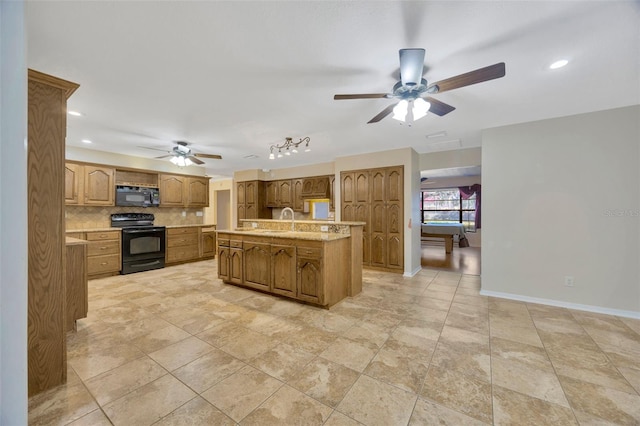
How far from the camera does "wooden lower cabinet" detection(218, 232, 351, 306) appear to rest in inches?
130

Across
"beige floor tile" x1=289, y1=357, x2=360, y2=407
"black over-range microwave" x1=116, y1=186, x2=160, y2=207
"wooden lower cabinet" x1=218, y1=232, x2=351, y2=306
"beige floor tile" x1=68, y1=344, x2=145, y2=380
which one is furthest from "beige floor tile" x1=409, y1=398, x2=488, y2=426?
"black over-range microwave" x1=116, y1=186, x2=160, y2=207

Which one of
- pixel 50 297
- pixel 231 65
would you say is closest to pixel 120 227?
pixel 50 297

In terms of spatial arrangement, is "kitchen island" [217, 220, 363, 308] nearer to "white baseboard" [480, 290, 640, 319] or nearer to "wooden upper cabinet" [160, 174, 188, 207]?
"white baseboard" [480, 290, 640, 319]

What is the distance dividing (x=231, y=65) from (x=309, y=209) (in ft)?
16.1

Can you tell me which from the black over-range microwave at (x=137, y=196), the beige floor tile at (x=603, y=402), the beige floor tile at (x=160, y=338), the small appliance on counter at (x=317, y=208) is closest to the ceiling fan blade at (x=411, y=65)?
the beige floor tile at (x=603, y=402)

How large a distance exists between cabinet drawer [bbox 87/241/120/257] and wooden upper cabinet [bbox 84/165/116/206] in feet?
2.72

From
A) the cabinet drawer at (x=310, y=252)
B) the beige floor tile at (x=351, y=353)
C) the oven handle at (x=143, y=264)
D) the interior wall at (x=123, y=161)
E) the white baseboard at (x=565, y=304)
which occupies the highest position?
the interior wall at (x=123, y=161)

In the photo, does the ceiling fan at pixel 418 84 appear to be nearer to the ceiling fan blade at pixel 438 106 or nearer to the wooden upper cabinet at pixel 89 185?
the ceiling fan blade at pixel 438 106

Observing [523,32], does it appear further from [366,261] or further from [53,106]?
[366,261]

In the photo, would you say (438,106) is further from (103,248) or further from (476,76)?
(103,248)

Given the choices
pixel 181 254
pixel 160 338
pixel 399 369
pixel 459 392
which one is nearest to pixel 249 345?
pixel 160 338

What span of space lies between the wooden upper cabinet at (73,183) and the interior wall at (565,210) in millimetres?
7090

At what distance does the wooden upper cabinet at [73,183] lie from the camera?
4.77 meters

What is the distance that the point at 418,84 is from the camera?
2160 mm
